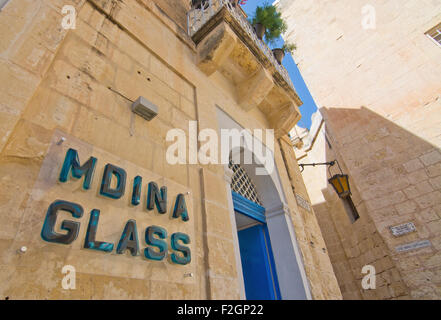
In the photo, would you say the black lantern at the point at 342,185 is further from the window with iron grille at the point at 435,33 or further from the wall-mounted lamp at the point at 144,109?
the window with iron grille at the point at 435,33

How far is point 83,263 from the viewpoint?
1.34m

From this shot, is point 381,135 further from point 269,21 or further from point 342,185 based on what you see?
point 269,21

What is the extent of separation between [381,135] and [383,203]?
6.57 feet

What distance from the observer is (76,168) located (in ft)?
4.92

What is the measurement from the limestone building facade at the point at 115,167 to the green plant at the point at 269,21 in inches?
73.2

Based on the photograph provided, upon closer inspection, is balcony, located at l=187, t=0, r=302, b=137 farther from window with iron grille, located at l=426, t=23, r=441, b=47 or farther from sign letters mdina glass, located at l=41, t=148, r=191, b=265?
window with iron grille, located at l=426, t=23, r=441, b=47

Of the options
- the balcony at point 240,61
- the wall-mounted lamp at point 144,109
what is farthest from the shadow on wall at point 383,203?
the wall-mounted lamp at point 144,109

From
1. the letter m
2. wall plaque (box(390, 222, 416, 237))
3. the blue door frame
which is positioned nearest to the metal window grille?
the blue door frame

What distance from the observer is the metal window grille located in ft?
12.5

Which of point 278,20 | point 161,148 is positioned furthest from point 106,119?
point 278,20

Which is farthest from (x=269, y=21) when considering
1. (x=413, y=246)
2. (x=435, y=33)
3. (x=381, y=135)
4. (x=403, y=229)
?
(x=413, y=246)
